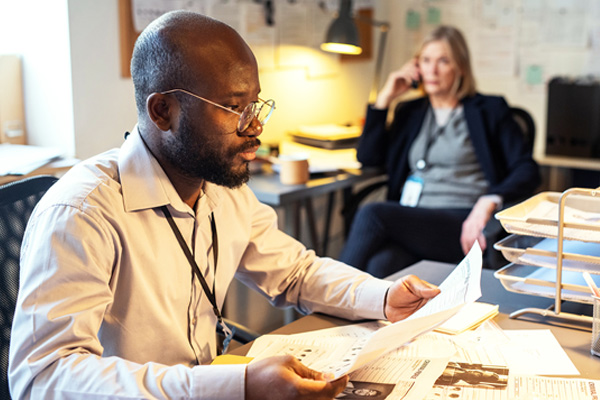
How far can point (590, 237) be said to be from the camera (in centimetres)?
115

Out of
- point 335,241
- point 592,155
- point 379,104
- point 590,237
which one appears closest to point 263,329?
point 335,241

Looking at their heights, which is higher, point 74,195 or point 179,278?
point 74,195

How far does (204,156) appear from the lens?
1133 millimetres

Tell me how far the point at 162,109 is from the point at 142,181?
0.12 metres

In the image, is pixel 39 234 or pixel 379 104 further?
pixel 379 104

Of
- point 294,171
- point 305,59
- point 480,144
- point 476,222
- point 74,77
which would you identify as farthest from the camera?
point 305,59

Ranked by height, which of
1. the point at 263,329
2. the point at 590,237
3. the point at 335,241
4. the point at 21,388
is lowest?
the point at 263,329

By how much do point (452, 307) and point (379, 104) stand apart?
85.3 inches

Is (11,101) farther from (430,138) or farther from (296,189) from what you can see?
(430,138)

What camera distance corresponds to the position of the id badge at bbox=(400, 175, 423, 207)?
112 inches

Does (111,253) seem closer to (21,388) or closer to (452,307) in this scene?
(21,388)

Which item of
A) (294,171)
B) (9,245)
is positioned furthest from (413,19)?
(9,245)

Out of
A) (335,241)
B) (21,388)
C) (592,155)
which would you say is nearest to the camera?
(21,388)

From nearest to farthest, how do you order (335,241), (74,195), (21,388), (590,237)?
(21,388), (74,195), (590,237), (335,241)
